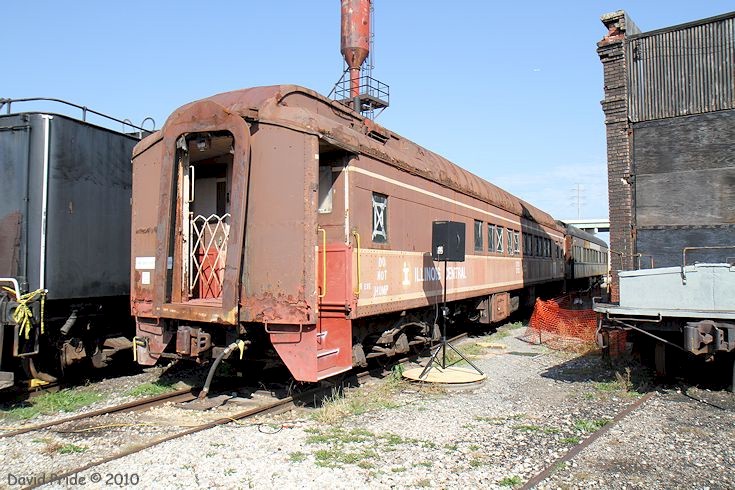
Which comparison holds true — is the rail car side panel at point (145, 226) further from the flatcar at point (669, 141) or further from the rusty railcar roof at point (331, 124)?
the flatcar at point (669, 141)

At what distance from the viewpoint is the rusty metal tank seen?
922 inches

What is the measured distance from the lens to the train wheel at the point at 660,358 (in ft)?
25.9

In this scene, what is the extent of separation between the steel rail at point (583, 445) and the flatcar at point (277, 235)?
2561 mm

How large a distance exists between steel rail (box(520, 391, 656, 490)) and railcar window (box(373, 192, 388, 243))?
11.2 feet

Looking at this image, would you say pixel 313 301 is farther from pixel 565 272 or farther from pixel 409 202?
pixel 565 272

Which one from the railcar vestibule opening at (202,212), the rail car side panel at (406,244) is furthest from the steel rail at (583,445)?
the railcar vestibule opening at (202,212)

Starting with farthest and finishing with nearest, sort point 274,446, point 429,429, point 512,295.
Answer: point 512,295, point 429,429, point 274,446

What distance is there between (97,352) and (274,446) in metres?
4.69

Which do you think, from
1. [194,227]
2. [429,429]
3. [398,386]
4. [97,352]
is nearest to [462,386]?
[398,386]

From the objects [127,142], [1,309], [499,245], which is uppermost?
[127,142]

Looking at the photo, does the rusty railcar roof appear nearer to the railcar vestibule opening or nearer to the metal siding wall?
the railcar vestibule opening

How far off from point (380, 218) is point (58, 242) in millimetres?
4322

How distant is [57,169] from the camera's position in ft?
26.1

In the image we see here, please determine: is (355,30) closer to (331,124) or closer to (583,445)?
(331,124)
